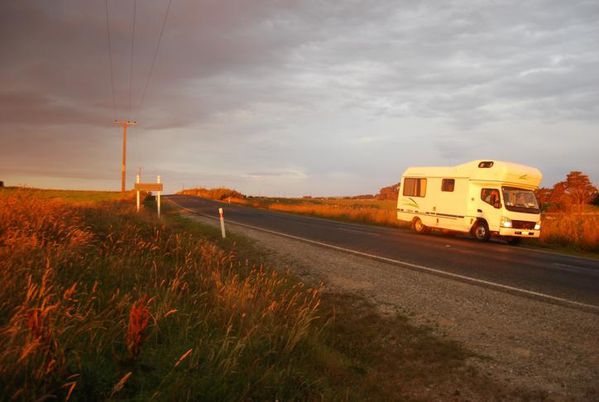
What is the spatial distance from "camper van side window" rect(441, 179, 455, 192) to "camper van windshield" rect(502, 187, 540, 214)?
2169 millimetres

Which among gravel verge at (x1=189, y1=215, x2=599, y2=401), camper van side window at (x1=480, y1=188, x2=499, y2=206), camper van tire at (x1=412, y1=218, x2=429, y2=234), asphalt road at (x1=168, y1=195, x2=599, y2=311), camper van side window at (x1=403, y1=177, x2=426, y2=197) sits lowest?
gravel verge at (x1=189, y1=215, x2=599, y2=401)

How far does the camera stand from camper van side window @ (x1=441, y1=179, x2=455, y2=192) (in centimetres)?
1838

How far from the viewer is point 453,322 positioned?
611 centimetres

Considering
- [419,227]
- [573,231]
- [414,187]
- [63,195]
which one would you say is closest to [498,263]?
[573,231]

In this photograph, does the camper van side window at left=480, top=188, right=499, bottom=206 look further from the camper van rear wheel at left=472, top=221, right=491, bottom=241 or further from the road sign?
the road sign

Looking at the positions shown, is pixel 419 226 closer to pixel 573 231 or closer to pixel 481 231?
pixel 481 231

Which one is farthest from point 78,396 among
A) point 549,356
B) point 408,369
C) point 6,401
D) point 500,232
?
point 500,232

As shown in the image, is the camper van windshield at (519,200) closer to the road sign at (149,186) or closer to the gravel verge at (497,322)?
the gravel verge at (497,322)

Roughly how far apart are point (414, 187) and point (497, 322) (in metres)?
14.9

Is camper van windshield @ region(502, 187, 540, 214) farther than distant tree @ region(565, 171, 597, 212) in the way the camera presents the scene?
No

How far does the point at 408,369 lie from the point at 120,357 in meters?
3.17

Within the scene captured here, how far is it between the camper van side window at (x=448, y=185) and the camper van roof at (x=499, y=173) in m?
0.22

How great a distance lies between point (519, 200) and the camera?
55.2 ft

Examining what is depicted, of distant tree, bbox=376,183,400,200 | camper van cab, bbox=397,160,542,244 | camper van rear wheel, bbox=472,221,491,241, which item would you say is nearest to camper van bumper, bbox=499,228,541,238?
camper van cab, bbox=397,160,542,244
